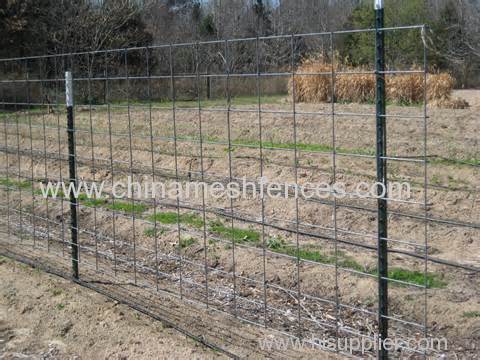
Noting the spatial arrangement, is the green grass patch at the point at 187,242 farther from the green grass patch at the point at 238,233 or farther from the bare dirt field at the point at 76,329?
the bare dirt field at the point at 76,329

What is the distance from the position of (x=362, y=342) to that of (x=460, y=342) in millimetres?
711

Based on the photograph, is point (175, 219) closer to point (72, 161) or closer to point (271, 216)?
point (271, 216)

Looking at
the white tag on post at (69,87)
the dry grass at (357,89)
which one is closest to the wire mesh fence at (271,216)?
the white tag on post at (69,87)

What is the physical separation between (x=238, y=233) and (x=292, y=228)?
55 cm

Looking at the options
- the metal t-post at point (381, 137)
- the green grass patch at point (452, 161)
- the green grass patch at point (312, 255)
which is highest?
the metal t-post at point (381, 137)

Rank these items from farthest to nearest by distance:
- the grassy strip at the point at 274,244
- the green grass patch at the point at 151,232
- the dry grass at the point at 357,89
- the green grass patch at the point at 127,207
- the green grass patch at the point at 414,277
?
the dry grass at the point at 357,89 < the green grass patch at the point at 127,207 < the green grass patch at the point at 151,232 < the grassy strip at the point at 274,244 < the green grass patch at the point at 414,277

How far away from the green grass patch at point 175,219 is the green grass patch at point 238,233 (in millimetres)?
220

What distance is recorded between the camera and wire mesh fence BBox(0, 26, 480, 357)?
4.10m

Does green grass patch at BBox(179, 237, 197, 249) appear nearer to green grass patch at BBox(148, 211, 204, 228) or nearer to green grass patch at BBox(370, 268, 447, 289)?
green grass patch at BBox(148, 211, 204, 228)

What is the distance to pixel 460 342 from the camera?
429 cm

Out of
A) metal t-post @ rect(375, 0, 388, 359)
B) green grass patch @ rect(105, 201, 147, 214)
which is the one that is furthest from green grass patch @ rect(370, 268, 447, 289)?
green grass patch @ rect(105, 201, 147, 214)

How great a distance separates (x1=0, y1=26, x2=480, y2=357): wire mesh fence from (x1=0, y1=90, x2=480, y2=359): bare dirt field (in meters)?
0.02

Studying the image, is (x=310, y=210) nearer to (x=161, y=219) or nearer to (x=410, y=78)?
(x=161, y=219)

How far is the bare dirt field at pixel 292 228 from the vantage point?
4488 mm
